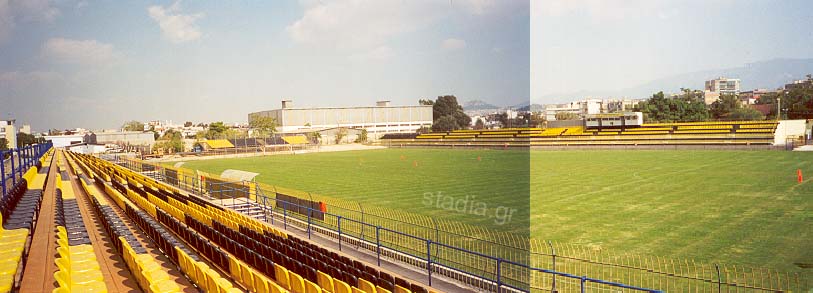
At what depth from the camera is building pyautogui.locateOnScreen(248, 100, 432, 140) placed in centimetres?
9044

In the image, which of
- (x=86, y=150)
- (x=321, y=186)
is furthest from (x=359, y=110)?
(x=321, y=186)

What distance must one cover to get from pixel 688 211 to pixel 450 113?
66.1 m

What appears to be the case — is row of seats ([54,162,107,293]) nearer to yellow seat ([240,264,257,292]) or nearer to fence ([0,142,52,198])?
yellow seat ([240,264,257,292])

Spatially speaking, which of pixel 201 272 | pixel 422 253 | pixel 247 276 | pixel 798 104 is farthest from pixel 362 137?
pixel 201 272

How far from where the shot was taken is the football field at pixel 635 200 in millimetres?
11070

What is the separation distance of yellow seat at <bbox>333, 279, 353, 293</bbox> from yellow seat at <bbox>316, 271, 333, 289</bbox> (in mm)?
67

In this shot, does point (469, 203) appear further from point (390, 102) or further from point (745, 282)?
point (390, 102)

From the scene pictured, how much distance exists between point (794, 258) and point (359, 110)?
278 feet

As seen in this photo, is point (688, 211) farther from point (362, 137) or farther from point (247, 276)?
point (362, 137)

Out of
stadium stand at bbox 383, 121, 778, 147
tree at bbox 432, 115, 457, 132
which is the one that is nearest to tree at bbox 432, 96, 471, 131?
tree at bbox 432, 115, 457, 132

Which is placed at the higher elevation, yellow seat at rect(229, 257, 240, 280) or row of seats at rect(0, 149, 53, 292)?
row of seats at rect(0, 149, 53, 292)

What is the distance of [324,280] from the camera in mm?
6844

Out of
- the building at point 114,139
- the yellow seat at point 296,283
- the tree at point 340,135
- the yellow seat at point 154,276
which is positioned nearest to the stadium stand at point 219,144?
the tree at point 340,135

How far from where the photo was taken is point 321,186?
79.8ft
